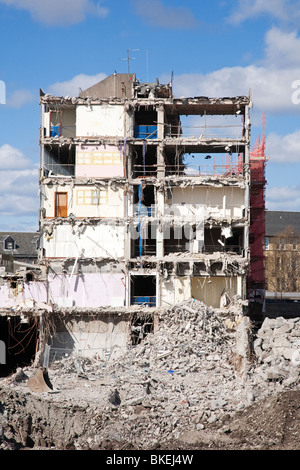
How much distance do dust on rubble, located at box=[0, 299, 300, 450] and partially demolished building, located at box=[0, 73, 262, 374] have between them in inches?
151

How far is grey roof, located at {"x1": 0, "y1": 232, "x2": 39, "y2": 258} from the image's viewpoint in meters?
74.2

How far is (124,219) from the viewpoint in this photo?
4297cm

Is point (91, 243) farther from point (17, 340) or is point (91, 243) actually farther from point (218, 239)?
point (218, 239)

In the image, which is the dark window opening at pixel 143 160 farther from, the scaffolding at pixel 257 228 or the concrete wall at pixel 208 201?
the scaffolding at pixel 257 228

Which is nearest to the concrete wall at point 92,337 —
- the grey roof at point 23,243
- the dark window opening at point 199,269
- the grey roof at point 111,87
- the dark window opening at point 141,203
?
the dark window opening at point 199,269

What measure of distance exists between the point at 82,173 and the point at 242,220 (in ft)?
40.3

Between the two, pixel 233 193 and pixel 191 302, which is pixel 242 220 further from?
pixel 191 302

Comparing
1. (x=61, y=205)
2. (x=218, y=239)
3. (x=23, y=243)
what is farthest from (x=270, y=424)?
(x=23, y=243)

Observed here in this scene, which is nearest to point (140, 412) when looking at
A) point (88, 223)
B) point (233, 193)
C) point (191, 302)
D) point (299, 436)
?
point (299, 436)

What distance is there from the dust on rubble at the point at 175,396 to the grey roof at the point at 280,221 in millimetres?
51135

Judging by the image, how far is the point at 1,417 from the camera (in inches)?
1029

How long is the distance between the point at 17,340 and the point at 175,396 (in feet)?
56.3

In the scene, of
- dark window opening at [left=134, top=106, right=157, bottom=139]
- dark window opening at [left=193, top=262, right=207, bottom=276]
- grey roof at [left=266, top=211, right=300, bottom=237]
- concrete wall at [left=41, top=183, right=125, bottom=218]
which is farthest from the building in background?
concrete wall at [left=41, top=183, right=125, bottom=218]

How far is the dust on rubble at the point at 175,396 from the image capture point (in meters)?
25.3
